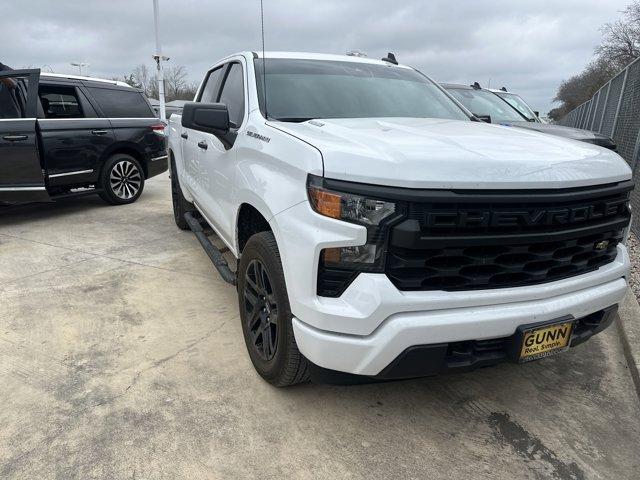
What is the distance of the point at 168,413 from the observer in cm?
254

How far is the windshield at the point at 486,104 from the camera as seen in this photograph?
7.31 meters

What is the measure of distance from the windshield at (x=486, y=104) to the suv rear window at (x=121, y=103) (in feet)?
15.9

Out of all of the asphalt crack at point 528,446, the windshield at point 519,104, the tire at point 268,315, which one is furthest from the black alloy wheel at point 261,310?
the windshield at point 519,104

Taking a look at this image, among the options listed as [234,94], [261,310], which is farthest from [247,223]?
[234,94]

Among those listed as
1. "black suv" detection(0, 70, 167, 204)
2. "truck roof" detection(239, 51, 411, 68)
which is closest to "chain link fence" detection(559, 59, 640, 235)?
"truck roof" detection(239, 51, 411, 68)

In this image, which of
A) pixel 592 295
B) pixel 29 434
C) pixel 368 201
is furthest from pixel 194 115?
pixel 592 295

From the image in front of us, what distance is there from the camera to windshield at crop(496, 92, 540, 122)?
7873mm

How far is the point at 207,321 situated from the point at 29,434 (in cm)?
142

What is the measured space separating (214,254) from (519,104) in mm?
6625

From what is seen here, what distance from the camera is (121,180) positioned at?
7422 millimetres

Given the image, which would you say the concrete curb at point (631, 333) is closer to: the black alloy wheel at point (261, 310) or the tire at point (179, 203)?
the black alloy wheel at point (261, 310)

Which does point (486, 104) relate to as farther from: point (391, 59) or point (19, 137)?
point (19, 137)

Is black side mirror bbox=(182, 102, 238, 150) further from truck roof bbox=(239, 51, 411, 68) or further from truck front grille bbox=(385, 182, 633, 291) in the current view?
truck front grille bbox=(385, 182, 633, 291)

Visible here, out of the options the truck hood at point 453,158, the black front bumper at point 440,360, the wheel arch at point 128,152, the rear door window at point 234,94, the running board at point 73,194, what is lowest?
the running board at point 73,194
